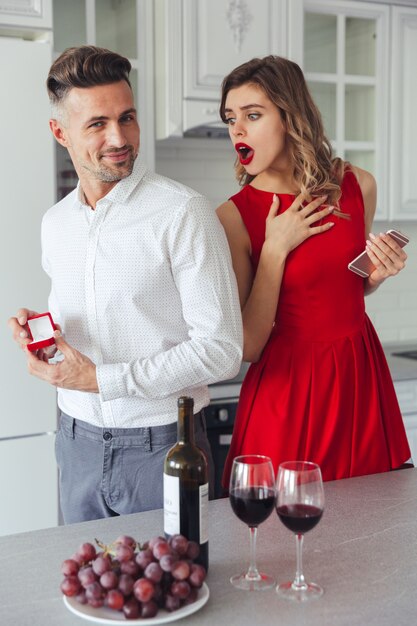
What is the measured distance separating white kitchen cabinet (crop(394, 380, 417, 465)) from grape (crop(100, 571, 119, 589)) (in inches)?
91.0

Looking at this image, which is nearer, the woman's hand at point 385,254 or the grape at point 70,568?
the grape at point 70,568

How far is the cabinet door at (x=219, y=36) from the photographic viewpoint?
2863 millimetres

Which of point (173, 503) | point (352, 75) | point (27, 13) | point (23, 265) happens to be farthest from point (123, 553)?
point (352, 75)

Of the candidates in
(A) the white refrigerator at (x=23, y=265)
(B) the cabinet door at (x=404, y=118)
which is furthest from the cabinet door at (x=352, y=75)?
(A) the white refrigerator at (x=23, y=265)

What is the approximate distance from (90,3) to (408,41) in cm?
137

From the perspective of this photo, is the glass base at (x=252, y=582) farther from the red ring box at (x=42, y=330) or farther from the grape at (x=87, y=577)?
the red ring box at (x=42, y=330)

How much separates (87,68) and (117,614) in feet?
3.63

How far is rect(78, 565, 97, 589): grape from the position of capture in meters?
1.01

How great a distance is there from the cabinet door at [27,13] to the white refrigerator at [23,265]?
0.25ft

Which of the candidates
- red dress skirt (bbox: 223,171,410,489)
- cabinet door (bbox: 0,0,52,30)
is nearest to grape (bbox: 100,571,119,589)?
red dress skirt (bbox: 223,171,410,489)

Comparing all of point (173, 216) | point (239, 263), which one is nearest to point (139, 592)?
point (173, 216)

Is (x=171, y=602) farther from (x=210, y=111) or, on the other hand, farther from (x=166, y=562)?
(x=210, y=111)

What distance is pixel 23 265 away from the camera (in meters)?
2.50

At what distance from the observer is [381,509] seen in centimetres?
143
